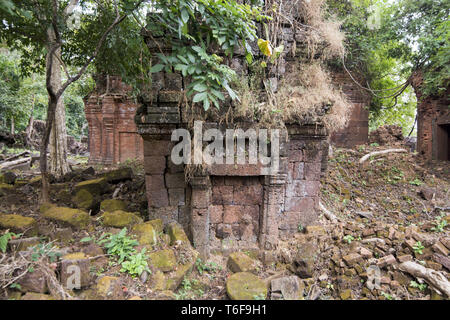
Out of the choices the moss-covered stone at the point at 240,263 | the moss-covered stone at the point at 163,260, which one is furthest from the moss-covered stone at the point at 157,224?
the moss-covered stone at the point at 240,263

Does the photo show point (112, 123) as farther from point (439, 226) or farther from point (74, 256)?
point (439, 226)

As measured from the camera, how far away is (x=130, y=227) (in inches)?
129

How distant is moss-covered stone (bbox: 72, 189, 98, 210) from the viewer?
3.97m

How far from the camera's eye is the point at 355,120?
32.6 ft

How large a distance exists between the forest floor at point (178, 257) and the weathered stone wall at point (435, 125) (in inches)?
218

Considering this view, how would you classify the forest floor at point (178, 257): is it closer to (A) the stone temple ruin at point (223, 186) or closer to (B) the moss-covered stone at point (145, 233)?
(B) the moss-covered stone at point (145, 233)

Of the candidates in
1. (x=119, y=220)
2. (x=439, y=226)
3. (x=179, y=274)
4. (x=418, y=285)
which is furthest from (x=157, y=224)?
(x=439, y=226)

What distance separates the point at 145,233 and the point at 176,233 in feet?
1.54

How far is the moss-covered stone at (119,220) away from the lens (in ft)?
10.7

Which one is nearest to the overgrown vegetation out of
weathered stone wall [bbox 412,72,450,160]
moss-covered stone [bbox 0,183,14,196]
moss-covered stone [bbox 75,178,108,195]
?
moss-covered stone [bbox 75,178,108,195]

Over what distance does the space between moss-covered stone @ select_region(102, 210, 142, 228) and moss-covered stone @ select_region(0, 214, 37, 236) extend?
81 cm

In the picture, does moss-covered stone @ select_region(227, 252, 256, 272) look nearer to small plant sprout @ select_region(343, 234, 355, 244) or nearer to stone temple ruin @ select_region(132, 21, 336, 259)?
stone temple ruin @ select_region(132, 21, 336, 259)

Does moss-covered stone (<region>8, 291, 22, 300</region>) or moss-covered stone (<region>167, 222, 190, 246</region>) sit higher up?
moss-covered stone (<region>167, 222, 190, 246</region>)
